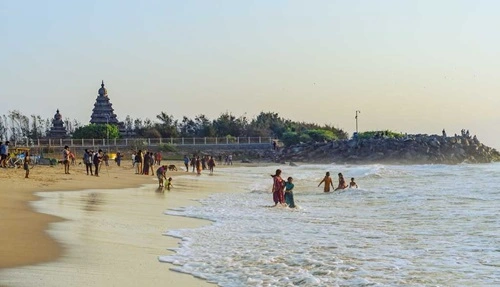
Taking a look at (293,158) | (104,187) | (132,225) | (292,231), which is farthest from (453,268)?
(293,158)

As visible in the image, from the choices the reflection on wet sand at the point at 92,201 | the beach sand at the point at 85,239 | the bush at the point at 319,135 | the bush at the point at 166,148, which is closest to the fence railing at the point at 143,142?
the bush at the point at 166,148

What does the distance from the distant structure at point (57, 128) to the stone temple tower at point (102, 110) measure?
4137mm

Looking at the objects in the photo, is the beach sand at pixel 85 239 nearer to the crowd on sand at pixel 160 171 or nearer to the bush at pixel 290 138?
the crowd on sand at pixel 160 171

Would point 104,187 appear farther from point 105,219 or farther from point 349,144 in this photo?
point 349,144

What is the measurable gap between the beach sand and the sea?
57 centimetres

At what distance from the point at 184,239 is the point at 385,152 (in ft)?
207

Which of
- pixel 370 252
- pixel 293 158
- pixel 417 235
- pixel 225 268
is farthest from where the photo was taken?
pixel 293 158

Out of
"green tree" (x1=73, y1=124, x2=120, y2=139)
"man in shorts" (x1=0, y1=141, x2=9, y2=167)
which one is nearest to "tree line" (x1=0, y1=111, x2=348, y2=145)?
"green tree" (x1=73, y1=124, x2=120, y2=139)

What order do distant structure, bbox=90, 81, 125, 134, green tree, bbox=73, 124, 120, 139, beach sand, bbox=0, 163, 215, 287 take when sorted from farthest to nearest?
distant structure, bbox=90, 81, 125, 134, green tree, bbox=73, 124, 120, 139, beach sand, bbox=0, 163, 215, 287

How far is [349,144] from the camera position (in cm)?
7488

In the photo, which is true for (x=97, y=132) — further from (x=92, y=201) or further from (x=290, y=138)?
(x=92, y=201)

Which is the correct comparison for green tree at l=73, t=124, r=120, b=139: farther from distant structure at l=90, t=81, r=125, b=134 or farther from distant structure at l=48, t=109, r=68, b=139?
distant structure at l=90, t=81, r=125, b=134

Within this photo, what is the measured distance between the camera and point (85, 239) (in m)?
11.0

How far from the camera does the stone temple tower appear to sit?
89938 mm
